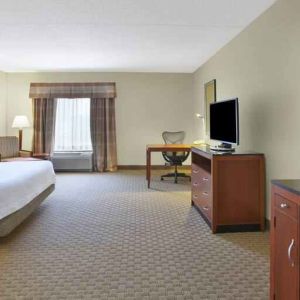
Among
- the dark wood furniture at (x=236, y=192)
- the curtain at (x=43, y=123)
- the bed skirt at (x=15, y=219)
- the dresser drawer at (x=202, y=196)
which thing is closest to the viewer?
the bed skirt at (x=15, y=219)

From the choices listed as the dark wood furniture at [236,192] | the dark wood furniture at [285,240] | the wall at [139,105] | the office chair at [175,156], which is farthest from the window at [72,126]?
the dark wood furniture at [285,240]

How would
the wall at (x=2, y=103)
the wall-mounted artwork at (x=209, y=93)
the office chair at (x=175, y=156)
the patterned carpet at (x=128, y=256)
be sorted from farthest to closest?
the wall at (x=2, y=103) < the office chair at (x=175, y=156) < the wall-mounted artwork at (x=209, y=93) < the patterned carpet at (x=128, y=256)

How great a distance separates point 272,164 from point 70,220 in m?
2.38

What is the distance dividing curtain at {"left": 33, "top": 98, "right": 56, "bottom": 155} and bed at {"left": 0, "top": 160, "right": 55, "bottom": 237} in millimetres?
3277

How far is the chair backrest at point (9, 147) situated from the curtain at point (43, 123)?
901mm

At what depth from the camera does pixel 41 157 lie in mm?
7000

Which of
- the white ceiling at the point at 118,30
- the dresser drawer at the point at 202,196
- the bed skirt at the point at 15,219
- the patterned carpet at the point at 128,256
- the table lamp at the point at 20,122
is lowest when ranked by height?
the patterned carpet at the point at 128,256

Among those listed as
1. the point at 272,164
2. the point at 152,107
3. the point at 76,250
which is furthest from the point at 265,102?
the point at 152,107

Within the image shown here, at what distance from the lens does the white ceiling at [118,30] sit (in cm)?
350

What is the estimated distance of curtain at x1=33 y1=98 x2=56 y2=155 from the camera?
770 cm

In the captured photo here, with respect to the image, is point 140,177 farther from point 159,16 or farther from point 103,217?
point 159,16

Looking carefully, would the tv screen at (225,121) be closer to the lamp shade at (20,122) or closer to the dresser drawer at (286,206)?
the dresser drawer at (286,206)

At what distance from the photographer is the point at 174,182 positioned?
20.8ft

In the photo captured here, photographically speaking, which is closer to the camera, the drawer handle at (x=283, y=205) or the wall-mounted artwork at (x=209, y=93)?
the drawer handle at (x=283, y=205)
